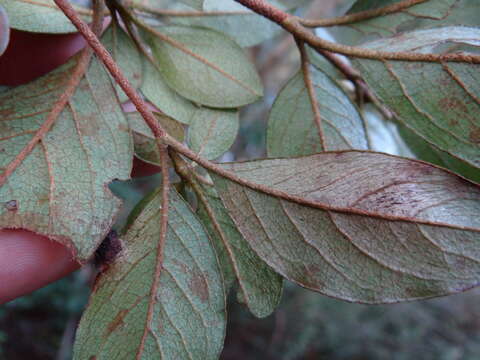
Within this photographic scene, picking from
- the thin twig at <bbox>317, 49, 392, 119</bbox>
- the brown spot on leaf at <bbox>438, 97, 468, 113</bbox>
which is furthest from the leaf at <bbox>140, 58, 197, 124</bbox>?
the brown spot on leaf at <bbox>438, 97, 468, 113</bbox>

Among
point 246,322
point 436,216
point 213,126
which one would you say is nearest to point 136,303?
point 213,126

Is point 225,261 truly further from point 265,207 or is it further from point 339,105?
point 339,105

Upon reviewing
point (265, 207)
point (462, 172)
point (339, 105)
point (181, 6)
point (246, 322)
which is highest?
point (181, 6)

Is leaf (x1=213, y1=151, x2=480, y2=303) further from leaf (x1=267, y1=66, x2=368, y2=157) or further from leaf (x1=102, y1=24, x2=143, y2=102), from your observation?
leaf (x1=102, y1=24, x2=143, y2=102)

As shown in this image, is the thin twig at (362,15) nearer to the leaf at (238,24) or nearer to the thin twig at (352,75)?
the thin twig at (352,75)

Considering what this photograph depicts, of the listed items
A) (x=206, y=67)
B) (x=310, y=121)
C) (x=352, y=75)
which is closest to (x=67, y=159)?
(x=206, y=67)

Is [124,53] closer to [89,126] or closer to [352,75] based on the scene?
[89,126]
